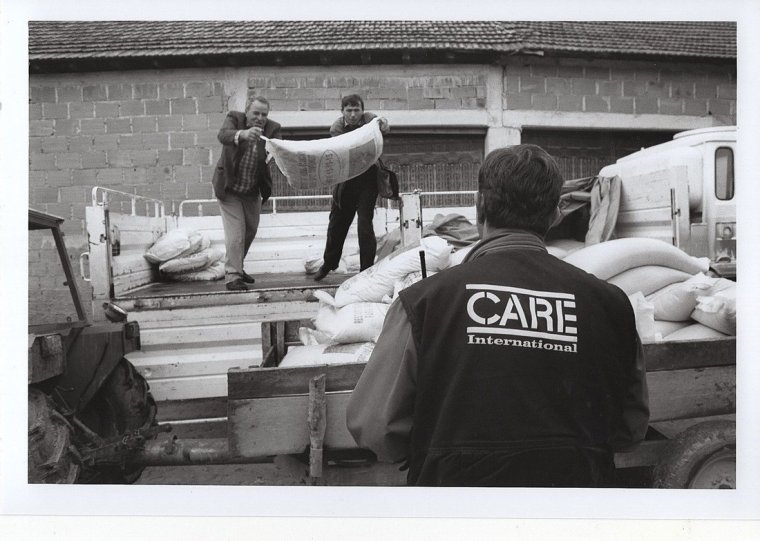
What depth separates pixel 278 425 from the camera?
1712 mm

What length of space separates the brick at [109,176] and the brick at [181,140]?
0.61 m

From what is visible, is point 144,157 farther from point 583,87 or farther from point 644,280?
point 644,280

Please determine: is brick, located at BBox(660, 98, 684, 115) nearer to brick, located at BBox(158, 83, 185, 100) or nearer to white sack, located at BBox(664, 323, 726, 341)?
white sack, located at BBox(664, 323, 726, 341)

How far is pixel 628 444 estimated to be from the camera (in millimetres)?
1469

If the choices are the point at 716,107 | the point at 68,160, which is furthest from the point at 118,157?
the point at 716,107

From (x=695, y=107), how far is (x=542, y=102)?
1453 mm

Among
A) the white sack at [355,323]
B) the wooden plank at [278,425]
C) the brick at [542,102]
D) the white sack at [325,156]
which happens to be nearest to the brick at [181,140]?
the white sack at [325,156]

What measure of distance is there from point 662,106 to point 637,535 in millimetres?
4397

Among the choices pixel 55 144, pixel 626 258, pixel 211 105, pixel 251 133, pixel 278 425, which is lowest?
pixel 278 425

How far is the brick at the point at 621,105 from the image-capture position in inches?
213

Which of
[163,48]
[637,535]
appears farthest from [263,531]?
[163,48]

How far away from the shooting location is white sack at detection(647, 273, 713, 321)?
214 centimetres

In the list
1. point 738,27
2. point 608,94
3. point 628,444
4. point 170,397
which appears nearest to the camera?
point 628,444
